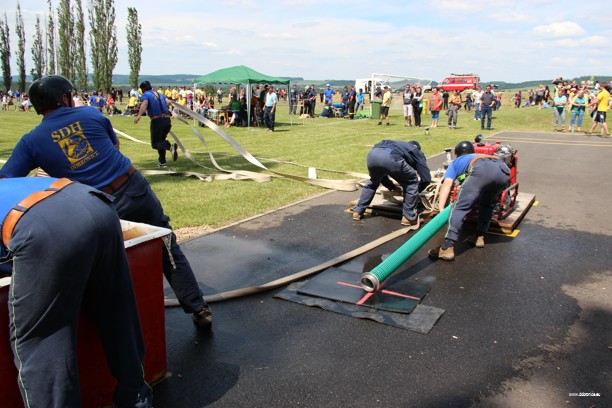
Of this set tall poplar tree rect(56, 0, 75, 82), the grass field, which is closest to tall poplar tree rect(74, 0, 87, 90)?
tall poplar tree rect(56, 0, 75, 82)

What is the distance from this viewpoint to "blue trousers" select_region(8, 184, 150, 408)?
7.13 ft

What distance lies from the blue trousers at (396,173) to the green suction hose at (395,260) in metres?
1.42

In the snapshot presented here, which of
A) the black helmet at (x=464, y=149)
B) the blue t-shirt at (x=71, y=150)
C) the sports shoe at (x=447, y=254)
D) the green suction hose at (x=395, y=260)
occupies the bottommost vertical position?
the sports shoe at (x=447, y=254)

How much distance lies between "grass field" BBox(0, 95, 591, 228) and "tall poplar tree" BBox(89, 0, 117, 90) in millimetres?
25878

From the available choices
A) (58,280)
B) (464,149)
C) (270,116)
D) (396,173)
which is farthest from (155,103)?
(270,116)

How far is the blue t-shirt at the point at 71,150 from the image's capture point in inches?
128

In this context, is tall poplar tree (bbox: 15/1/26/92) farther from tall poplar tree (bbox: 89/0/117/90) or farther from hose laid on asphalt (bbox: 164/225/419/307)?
hose laid on asphalt (bbox: 164/225/419/307)

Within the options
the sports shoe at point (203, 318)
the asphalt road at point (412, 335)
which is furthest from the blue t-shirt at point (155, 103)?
the sports shoe at point (203, 318)

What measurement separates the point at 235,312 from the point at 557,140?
59.2ft

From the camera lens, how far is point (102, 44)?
4834cm

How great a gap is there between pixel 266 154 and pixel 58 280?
489 inches

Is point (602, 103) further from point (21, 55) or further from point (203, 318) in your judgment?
point (21, 55)

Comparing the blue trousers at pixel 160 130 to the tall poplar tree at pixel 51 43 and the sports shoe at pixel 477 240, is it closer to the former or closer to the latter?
the sports shoe at pixel 477 240

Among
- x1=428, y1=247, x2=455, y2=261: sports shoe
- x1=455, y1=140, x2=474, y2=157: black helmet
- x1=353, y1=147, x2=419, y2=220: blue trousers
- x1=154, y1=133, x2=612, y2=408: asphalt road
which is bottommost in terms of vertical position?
x1=154, y1=133, x2=612, y2=408: asphalt road
